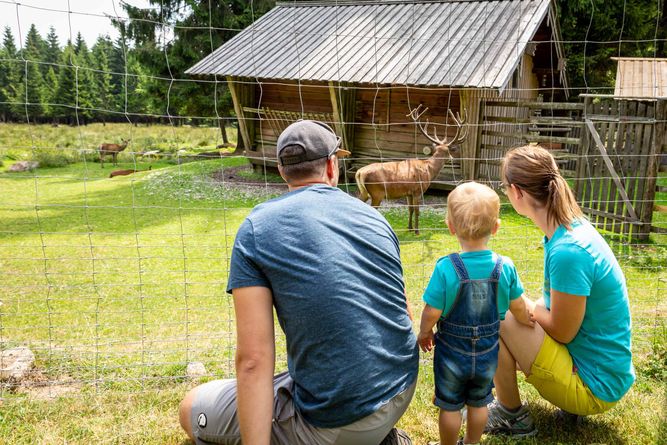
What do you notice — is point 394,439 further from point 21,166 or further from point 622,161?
point 21,166

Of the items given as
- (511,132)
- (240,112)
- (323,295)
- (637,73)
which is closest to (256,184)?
(240,112)

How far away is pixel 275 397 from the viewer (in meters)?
2.00

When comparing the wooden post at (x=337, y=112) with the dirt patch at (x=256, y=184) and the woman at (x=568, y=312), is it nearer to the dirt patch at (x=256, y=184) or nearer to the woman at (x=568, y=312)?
the dirt patch at (x=256, y=184)

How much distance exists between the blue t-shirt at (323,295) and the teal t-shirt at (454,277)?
422mm

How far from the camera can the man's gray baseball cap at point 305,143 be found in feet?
6.39

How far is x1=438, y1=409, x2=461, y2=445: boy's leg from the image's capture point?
235 cm

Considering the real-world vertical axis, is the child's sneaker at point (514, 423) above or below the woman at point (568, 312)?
below

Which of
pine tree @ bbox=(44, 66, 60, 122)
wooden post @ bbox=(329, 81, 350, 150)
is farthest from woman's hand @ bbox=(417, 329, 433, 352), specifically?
pine tree @ bbox=(44, 66, 60, 122)

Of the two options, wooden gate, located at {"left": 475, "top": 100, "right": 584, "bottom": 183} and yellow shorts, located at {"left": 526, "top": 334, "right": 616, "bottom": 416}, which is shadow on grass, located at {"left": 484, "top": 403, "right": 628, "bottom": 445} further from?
wooden gate, located at {"left": 475, "top": 100, "right": 584, "bottom": 183}

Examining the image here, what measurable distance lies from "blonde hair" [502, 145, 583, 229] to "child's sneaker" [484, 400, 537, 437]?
95 cm

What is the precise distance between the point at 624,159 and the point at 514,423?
20.8 ft

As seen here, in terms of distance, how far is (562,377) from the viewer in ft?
7.91

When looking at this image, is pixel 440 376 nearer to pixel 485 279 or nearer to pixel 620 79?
pixel 485 279

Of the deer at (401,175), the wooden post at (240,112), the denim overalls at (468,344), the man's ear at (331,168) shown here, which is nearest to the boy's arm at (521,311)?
the denim overalls at (468,344)
